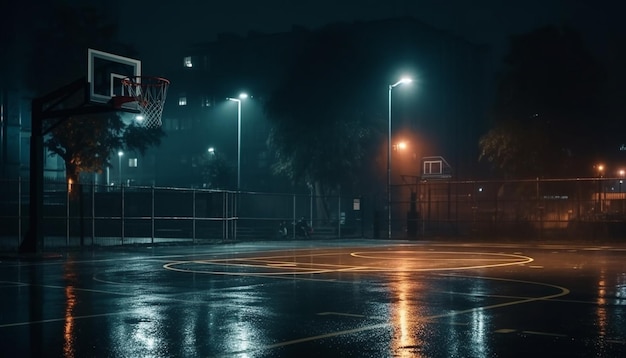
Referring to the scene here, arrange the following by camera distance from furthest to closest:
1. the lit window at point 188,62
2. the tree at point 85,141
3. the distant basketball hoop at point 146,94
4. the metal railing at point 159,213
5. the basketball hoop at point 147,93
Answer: the lit window at point 188,62
the metal railing at point 159,213
the tree at point 85,141
the basketball hoop at point 147,93
the distant basketball hoop at point 146,94

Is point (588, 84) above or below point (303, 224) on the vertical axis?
above

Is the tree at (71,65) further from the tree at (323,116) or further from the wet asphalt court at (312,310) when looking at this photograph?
the wet asphalt court at (312,310)

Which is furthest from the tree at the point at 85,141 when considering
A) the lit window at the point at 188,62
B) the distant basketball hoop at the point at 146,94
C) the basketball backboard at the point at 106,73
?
the lit window at the point at 188,62

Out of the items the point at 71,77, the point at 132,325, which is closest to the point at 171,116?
the point at 71,77

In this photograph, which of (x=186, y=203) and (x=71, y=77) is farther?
(x=186, y=203)

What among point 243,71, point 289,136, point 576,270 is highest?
point 243,71

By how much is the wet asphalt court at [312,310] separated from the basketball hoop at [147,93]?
5962 mm

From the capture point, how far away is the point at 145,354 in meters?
8.77

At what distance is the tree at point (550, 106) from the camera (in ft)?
161

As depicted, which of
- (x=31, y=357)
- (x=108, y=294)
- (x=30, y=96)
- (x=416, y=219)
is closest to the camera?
(x=31, y=357)

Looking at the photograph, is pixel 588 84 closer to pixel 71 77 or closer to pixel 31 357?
pixel 71 77

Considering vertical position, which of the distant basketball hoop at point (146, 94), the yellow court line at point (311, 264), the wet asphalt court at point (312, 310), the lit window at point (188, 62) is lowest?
the yellow court line at point (311, 264)

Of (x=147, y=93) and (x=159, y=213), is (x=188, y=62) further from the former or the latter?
(x=147, y=93)

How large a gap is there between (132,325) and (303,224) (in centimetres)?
3635
